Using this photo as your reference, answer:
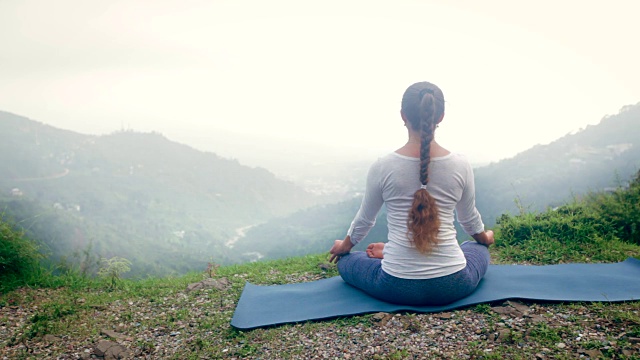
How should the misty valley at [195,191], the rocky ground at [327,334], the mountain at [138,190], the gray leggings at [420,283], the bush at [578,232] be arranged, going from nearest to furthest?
the rocky ground at [327,334], the gray leggings at [420,283], the bush at [578,232], the misty valley at [195,191], the mountain at [138,190]

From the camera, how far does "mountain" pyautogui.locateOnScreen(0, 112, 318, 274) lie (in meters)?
47.8

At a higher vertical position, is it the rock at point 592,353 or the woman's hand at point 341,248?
the woman's hand at point 341,248

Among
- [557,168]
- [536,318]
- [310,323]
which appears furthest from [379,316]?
[557,168]

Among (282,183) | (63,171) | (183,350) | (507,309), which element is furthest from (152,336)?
(282,183)

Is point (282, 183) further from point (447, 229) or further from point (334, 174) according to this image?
point (447, 229)

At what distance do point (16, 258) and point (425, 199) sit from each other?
15.9 feet

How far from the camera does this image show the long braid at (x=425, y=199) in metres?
3.13

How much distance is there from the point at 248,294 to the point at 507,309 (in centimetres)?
249

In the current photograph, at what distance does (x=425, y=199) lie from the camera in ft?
10.5

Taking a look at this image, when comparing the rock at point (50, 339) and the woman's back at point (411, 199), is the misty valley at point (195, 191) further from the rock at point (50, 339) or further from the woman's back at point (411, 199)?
the woman's back at point (411, 199)

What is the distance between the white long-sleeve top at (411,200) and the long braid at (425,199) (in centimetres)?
8

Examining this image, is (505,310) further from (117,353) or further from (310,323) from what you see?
(117,353)

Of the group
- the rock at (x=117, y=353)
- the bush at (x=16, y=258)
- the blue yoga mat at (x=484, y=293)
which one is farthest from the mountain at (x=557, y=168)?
the rock at (x=117, y=353)

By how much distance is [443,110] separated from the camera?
320cm
